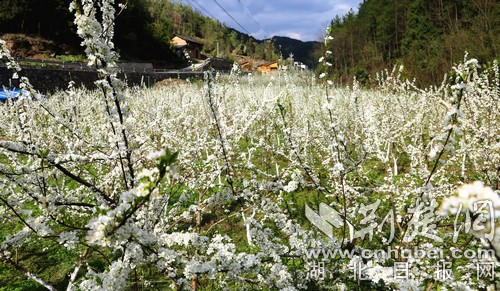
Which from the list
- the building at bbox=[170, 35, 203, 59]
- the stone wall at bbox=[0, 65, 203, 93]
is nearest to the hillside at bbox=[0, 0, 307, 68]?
the stone wall at bbox=[0, 65, 203, 93]

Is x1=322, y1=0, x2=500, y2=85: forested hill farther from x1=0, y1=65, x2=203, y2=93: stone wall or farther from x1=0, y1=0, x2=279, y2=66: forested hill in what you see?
x1=0, y1=65, x2=203, y2=93: stone wall

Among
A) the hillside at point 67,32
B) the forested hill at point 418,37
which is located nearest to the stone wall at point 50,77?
the hillside at point 67,32

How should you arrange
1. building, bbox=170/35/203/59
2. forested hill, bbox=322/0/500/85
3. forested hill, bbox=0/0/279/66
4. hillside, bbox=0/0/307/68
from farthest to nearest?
building, bbox=170/35/203/59, forested hill, bbox=0/0/279/66, hillside, bbox=0/0/307/68, forested hill, bbox=322/0/500/85

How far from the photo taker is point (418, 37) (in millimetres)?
33781

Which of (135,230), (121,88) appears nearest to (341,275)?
(135,230)

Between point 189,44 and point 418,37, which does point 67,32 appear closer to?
point 189,44

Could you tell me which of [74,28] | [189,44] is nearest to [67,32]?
[74,28]

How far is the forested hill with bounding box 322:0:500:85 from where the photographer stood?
14.2m

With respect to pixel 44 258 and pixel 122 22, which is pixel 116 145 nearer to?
pixel 44 258

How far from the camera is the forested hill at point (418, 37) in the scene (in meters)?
14.2

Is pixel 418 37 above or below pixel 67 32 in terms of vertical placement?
above

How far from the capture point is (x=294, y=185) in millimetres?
2635

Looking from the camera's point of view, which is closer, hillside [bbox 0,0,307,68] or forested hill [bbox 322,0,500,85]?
forested hill [bbox 322,0,500,85]

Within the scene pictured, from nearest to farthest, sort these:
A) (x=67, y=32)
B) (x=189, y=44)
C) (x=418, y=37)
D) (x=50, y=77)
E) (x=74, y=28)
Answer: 1. (x=50, y=77)
2. (x=418, y=37)
3. (x=74, y=28)
4. (x=67, y=32)
5. (x=189, y=44)
